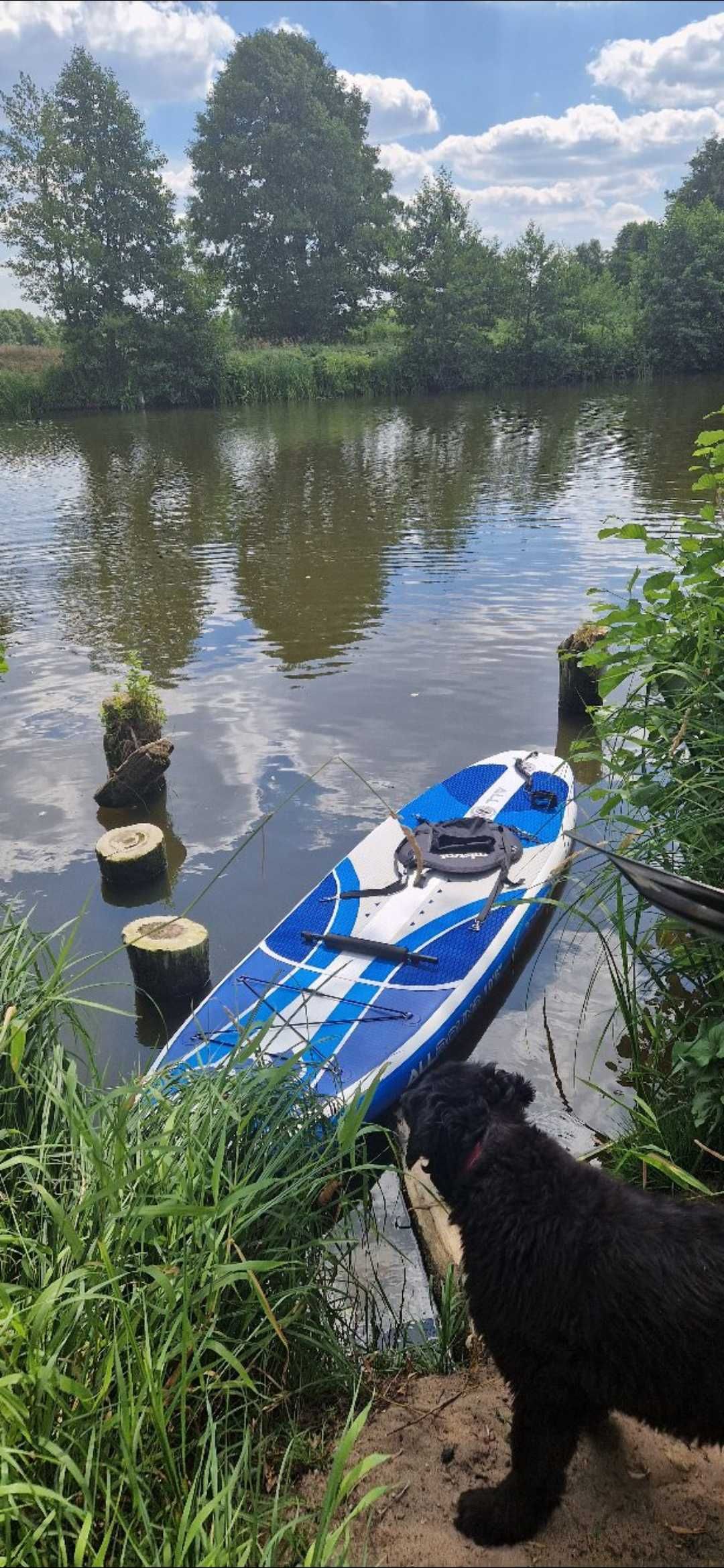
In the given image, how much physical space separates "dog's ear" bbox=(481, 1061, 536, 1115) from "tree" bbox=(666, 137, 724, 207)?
62.7 m

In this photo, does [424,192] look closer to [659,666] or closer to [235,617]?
[235,617]

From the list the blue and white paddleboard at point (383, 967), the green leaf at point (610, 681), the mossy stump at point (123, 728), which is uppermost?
the green leaf at point (610, 681)

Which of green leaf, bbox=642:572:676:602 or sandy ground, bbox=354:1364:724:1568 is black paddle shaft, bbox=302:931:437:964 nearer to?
green leaf, bbox=642:572:676:602

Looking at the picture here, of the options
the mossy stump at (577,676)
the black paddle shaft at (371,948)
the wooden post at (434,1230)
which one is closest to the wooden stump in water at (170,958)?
the black paddle shaft at (371,948)

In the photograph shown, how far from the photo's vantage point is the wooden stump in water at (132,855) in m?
6.33

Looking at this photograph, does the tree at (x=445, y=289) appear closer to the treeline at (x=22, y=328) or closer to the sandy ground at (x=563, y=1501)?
the treeline at (x=22, y=328)

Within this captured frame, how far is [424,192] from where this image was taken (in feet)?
141

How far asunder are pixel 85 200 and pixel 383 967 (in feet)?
150

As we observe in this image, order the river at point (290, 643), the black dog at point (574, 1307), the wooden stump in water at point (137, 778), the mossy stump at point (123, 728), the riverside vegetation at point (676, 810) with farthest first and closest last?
the mossy stump at point (123, 728) → the wooden stump in water at point (137, 778) → the river at point (290, 643) → the riverside vegetation at point (676, 810) → the black dog at point (574, 1307)

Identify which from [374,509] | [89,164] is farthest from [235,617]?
[89,164]

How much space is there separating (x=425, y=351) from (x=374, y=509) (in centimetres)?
2797

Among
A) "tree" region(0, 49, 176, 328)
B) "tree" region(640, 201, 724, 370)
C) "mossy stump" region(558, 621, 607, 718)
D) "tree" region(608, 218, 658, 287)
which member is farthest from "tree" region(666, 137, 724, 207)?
"mossy stump" region(558, 621, 607, 718)

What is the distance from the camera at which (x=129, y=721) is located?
25.3 ft

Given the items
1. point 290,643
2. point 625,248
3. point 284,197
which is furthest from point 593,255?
point 290,643
